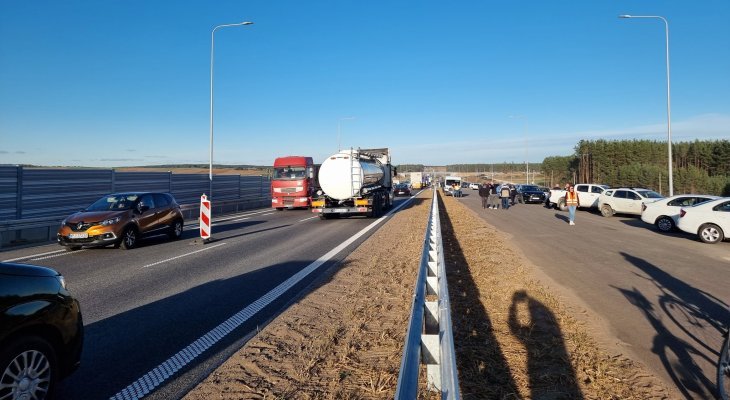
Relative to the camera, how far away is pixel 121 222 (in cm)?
1279

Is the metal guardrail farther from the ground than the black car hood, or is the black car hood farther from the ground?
the black car hood

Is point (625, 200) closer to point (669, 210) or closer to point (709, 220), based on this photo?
point (669, 210)

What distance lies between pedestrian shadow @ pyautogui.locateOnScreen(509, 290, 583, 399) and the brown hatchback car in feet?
34.5

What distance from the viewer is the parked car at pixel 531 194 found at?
38275 millimetres

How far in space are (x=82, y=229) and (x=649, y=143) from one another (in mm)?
98318

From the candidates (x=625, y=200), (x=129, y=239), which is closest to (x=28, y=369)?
(x=129, y=239)

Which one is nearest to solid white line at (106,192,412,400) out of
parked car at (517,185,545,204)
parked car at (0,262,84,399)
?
parked car at (0,262,84,399)

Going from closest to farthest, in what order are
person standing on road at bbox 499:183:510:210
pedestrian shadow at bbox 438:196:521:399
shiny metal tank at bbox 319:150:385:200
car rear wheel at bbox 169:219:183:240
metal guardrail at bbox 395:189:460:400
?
metal guardrail at bbox 395:189:460:400
pedestrian shadow at bbox 438:196:521:399
car rear wheel at bbox 169:219:183:240
shiny metal tank at bbox 319:150:385:200
person standing on road at bbox 499:183:510:210

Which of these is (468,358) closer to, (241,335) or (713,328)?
(241,335)

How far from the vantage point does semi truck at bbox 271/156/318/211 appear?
28984 millimetres

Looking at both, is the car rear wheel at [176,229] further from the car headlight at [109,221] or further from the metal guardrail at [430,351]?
the metal guardrail at [430,351]

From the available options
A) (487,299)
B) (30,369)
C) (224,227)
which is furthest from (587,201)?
(30,369)

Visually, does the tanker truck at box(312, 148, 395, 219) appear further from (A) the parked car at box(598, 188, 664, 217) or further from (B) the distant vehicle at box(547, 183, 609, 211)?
(B) the distant vehicle at box(547, 183, 609, 211)

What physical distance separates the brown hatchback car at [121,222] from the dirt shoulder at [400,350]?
7321 millimetres
